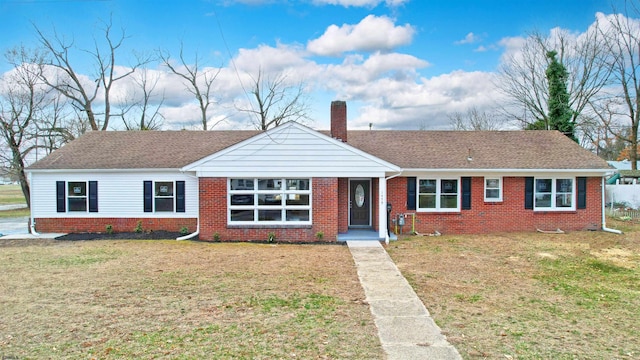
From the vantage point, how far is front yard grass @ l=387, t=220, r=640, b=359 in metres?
5.49

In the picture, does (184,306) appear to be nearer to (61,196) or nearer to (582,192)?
(61,196)

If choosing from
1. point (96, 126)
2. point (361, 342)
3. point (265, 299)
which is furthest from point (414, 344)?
point (96, 126)

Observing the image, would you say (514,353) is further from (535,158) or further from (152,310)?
(535,158)

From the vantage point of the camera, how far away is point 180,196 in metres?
15.8

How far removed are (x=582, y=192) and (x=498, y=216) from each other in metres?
3.54

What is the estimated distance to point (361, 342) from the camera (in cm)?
550

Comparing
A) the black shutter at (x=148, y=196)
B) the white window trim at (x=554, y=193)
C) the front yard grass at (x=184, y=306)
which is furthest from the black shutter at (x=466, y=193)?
the black shutter at (x=148, y=196)

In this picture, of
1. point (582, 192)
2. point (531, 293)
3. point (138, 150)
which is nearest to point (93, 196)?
point (138, 150)

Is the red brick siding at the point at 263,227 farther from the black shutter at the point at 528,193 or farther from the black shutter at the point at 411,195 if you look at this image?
the black shutter at the point at 528,193

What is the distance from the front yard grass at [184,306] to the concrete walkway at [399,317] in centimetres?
22

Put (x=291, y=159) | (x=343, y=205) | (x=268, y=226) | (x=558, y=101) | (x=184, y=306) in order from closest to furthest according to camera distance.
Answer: (x=184, y=306)
(x=291, y=159)
(x=268, y=226)
(x=343, y=205)
(x=558, y=101)

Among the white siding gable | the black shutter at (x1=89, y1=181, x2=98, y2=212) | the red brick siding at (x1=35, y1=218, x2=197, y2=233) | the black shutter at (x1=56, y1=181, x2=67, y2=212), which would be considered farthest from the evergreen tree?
the black shutter at (x1=56, y1=181, x2=67, y2=212)

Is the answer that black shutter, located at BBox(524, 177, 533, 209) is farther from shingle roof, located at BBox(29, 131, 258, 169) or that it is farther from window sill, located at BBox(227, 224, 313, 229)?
shingle roof, located at BBox(29, 131, 258, 169)

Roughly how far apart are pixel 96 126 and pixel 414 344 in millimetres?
31536
